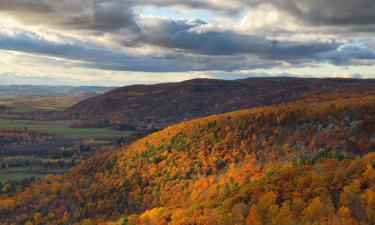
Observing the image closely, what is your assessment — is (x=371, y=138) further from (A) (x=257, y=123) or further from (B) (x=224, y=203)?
(A) (x=257, y=123)

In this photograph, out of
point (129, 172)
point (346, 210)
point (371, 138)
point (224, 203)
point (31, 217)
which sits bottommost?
point (31, 217)

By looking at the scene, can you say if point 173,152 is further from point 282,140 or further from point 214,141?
point 282,140

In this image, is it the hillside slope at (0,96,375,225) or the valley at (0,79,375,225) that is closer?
→ the hillside slope at (0,96,375,225)

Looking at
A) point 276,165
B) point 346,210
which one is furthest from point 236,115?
point 346,210

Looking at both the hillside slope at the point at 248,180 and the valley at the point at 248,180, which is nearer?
the hillside slope at the point at 248,180

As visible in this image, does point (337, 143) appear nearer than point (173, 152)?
Yes

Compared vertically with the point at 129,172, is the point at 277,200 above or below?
above

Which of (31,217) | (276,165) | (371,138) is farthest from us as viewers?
(31,217)

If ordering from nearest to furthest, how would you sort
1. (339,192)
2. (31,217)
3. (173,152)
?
(339,192), (31,217), (173,152)
